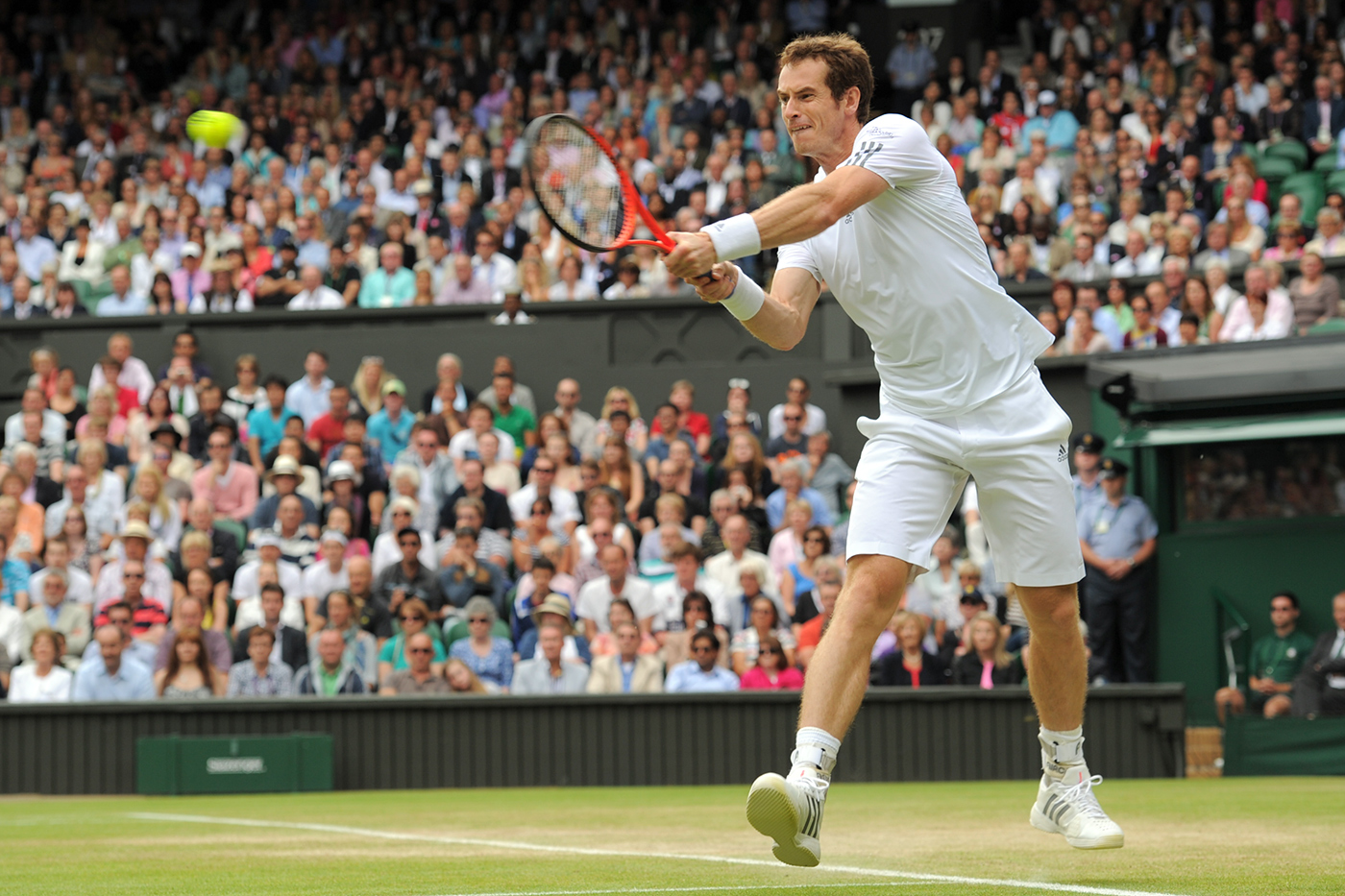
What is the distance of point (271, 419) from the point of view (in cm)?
1602

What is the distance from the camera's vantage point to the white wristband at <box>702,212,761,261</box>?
4.56m

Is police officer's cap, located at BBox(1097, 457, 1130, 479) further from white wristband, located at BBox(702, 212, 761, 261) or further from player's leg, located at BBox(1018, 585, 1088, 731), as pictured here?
white wristband, located at BBox(702, 212, 761, 261)

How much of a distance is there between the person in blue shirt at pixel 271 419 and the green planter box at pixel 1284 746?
28.0 ft

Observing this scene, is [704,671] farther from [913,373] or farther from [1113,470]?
[913,373]

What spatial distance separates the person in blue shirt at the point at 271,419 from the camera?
15.9 metres

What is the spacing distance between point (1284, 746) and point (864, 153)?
7946 mm

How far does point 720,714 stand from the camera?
11914 mm

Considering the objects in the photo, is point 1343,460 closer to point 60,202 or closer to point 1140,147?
point 1140,147

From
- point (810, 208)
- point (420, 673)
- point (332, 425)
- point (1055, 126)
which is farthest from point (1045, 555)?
point (1055, 126)

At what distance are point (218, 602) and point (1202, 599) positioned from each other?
7411 mm

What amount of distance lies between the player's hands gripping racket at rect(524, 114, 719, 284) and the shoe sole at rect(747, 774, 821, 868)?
186cm

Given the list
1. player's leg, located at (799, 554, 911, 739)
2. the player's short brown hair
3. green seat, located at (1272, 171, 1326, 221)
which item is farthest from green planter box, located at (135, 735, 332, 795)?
green seat, located at (1272, 171, 1326, 221)

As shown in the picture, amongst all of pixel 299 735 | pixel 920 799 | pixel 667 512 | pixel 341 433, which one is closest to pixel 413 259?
pixel 341 433

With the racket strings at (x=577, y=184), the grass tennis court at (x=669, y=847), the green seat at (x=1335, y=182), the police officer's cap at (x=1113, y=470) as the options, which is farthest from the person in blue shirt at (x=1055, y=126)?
the racket strings at (x=577, y=184)
